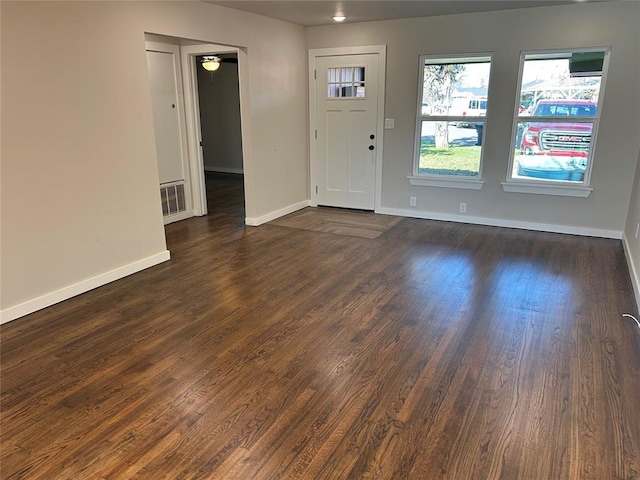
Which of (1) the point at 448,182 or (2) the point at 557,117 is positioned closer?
(2) the point at 557,117

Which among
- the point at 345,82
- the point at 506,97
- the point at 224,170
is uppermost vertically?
the point at 345,82

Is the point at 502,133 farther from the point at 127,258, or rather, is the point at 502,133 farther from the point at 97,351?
the point at 97,351

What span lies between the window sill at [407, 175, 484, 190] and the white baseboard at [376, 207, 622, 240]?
0.37 metres

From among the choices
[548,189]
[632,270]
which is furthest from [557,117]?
[632,270]

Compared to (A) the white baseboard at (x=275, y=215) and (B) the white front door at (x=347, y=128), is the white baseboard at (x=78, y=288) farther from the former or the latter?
(B) the white front door at (x=347, y=128)

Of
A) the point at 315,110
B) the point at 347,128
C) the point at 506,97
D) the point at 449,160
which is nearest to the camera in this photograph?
the point at 506,97

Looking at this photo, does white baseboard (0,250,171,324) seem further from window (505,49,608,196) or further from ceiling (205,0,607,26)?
window (505,49,608,196)

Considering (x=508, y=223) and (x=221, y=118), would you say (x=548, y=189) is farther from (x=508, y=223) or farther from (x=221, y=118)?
(x=221, y=118)

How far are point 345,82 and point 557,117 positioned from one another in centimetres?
261

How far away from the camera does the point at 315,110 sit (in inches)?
247

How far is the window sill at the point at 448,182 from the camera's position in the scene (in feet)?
18.1

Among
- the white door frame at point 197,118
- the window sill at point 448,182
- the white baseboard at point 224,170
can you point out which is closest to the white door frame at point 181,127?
the white door frame at point 197,118

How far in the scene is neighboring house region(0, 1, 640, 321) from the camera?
312 centimetres

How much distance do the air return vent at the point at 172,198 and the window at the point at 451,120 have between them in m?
3.03
